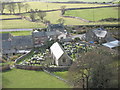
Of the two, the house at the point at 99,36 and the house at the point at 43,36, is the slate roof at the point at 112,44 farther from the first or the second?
the house at the point at 43,36

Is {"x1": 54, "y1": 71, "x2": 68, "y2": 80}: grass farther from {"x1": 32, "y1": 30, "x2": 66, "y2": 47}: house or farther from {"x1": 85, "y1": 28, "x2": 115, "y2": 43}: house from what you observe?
{"x1": 85, "y1": 28, "x2": 115, "y2": 43}: house

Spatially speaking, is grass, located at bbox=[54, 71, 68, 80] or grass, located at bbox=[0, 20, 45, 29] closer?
grass, located at bbox=[54, 71, 68, 80]

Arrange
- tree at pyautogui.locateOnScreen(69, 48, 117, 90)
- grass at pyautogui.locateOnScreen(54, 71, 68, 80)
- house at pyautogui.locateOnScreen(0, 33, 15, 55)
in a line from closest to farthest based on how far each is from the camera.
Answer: tree at pyautogui.locateOnScreen(69, 48, 117, 90) → grass at pyautogui.locateOnScreen(54, 71, 68, 80) → house at pyautogui.locateOnScreen(0, 33, 15, 55)

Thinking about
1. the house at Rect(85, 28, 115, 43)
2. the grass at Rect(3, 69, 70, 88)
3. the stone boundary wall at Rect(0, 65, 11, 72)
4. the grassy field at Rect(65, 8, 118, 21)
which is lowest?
the grass at Rect(3, 69, 70, 88)

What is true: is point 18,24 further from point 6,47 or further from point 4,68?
→ point 4,68

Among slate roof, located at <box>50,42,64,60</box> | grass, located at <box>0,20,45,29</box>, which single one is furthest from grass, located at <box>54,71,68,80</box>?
grass, located at <box>0,20,45,29</box>

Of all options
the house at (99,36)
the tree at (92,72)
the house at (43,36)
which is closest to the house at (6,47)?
the house at (43,36)

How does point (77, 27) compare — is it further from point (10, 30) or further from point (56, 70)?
point (56, 70)
